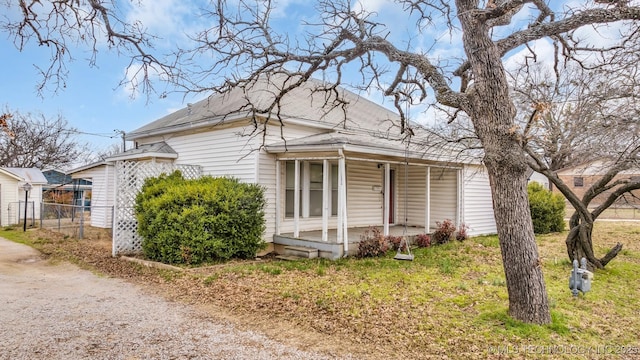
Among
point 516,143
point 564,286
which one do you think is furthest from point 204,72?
point 564,286

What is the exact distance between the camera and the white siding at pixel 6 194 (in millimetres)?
18297

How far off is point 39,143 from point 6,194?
1049 centimetres

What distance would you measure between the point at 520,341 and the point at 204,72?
641 centimetres

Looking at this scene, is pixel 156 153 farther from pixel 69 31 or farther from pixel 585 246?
pixel 585 246

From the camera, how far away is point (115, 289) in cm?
699

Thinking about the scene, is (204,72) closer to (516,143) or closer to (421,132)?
(516,143)

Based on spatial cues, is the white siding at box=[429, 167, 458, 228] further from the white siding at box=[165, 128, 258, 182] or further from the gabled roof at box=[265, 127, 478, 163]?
the white siding at box=[165, 128, 258, 182]

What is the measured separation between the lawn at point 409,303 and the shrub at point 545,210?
5390mm

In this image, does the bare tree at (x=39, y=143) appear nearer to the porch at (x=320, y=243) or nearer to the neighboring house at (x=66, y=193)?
the neighboring house at (x=66, y=193)

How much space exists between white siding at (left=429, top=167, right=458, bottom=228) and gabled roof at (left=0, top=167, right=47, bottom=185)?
18.5 m

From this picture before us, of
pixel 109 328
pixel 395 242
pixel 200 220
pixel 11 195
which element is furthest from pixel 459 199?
pixel 11 195

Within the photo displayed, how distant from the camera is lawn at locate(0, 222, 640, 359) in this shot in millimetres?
4434

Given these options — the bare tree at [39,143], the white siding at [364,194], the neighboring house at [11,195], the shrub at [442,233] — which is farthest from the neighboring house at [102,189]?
the bare tree at [39,143]

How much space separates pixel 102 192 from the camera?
15.5 meters
